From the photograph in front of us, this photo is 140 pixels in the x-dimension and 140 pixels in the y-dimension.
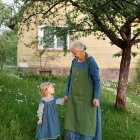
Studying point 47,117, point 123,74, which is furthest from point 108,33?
point 47,117

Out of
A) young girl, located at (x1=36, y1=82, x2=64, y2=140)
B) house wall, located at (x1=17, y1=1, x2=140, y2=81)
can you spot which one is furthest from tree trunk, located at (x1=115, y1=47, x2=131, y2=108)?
house wall, located at (x1=17, y1=1, x2=140, y2=81)

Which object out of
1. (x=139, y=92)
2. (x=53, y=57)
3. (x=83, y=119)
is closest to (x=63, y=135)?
(x=83, y=119)

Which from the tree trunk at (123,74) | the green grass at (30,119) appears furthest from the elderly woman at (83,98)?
the tree trunk at (123,74)

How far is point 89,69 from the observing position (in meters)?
8.47

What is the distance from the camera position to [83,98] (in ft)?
27.9

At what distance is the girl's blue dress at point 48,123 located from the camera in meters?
8.66

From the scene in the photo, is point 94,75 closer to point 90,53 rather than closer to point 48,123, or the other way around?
point 48,123

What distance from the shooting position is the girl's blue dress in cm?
866

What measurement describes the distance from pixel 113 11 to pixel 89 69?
4.41 metres

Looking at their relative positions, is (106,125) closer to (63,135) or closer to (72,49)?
(63,135)

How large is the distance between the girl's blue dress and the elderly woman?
0.24 meters

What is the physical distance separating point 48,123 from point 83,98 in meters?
0.78

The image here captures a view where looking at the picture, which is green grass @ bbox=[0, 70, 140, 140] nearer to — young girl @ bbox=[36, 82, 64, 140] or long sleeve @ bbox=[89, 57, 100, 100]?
young girl @ bbox=[36, 82, 64, 140]

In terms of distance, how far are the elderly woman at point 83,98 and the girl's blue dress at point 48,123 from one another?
236 mm
